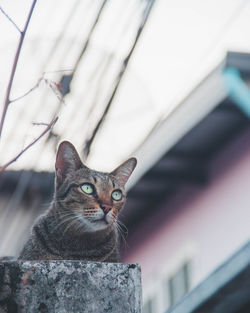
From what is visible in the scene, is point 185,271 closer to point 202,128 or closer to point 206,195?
point 206,195

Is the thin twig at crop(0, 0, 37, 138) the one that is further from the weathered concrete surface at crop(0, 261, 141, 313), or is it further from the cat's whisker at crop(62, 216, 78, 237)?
the cat's whisker at crop(62, 216, 78, 237)

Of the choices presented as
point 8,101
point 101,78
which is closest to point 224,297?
point 8,101

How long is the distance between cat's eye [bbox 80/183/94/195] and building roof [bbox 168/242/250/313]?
868 mm

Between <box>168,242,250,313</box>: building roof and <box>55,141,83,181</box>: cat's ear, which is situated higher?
<box>55,141,83,181</box>: cat's ear

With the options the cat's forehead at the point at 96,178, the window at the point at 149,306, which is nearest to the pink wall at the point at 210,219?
the window at the point at 149,306

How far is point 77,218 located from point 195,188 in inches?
246

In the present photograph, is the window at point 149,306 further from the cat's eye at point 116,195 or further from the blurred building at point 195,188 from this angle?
the cat's eye at point 116,195

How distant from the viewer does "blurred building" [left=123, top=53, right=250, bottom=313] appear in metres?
7.85

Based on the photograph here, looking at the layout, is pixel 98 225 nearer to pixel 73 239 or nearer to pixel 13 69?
pixel 73 239

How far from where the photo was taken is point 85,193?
3883 mm

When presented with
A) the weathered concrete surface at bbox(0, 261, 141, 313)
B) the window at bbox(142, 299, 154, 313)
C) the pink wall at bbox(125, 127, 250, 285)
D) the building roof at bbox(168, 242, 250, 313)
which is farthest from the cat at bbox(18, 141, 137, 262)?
the window at bbox(142, 299, 154, 313)

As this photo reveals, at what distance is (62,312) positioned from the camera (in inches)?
85.4

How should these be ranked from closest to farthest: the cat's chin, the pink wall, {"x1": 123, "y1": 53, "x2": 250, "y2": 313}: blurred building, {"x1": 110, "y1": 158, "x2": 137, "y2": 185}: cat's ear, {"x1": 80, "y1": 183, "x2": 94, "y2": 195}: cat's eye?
the cat's chin < {"x1": 80, "y1": 183, "x2": 94, "y2": 195}: cat's eye < {"x1": 110, "y1": 158, "x2": 137, "y2": 185}: cat's ear < {"x1": 123, "y1": 53, "x2": 250, "y2": 313}: blurred building < the pink wall

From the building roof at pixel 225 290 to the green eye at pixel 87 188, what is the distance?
2.85ft
